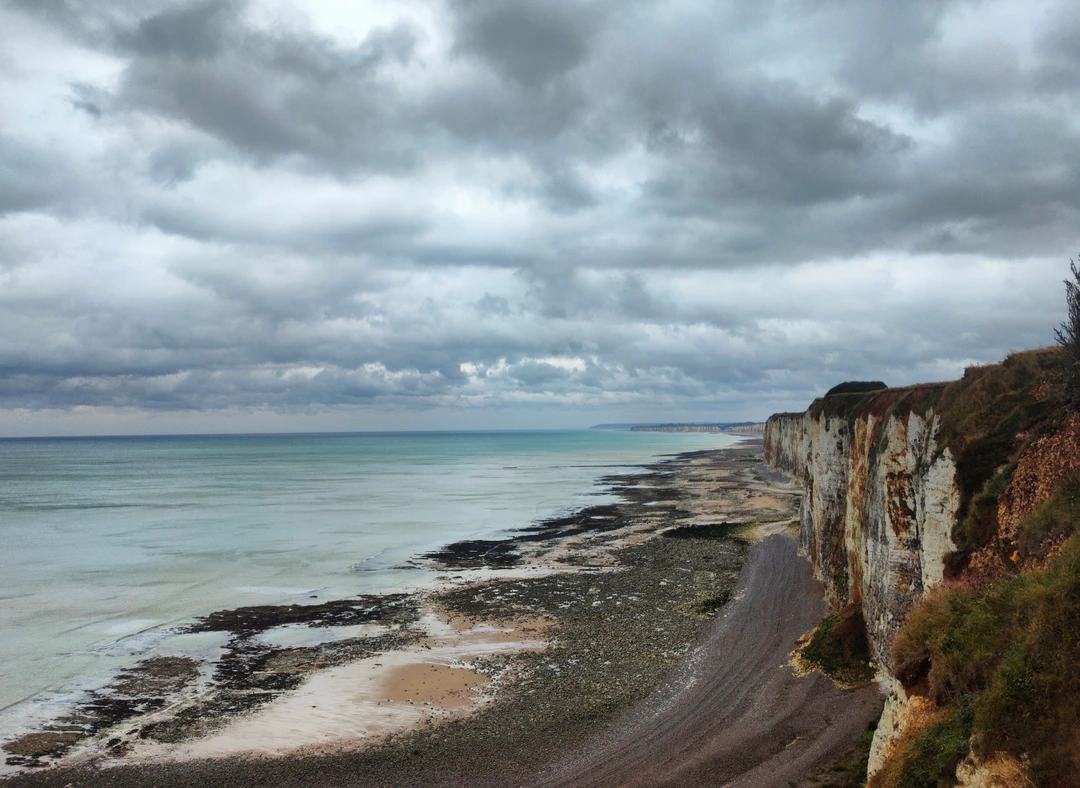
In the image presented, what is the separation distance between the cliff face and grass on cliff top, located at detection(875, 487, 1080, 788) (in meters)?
3.77

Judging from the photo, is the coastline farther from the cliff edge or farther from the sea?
the cliff edge

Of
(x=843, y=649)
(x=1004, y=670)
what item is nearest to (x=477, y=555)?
(x=843, y=649)

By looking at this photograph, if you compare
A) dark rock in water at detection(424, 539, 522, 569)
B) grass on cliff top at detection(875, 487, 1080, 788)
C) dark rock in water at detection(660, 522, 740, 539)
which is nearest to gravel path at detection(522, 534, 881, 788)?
grass on cliff top at detection(875, 487, 1080, 788)

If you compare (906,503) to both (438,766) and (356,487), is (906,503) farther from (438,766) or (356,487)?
(356,487)

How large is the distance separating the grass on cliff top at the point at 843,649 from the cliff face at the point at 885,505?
36cm

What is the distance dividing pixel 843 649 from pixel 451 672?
38.3ft

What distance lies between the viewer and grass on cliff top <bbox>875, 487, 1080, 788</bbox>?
24.1 feet

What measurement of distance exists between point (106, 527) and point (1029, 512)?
200ft

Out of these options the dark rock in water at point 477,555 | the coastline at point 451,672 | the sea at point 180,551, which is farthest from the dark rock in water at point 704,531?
the sea at point 180,551

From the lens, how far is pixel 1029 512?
11.9 meters

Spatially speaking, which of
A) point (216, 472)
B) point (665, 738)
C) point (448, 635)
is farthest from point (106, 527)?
point (216, 472)

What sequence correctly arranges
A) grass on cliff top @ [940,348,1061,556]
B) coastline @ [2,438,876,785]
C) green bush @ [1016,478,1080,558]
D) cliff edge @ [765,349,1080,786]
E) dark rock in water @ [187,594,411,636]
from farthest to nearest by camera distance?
1. dark rock in water @ [187,594,411,636]
2. coastline @ [2,438,876,785]
3. grass on cliff top @ [940,348,1061,556]
4. green bush @ [1016,478,1080,558]
5. cliff edge @ [765,349,1080,786]

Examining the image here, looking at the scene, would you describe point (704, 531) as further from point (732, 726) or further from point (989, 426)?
point (989, 426)

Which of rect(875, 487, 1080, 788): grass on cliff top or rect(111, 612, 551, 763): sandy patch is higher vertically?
rect(875, 487, 1080, 788): grass on cliff top
